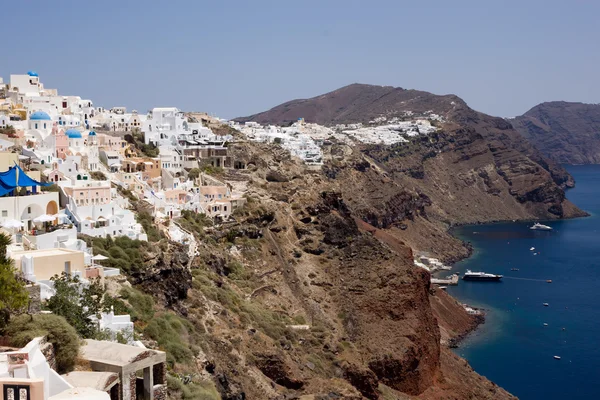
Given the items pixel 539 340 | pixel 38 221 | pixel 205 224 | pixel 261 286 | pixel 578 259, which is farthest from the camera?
pixel 578 259

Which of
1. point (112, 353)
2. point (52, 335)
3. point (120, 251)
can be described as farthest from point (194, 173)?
point (52, 335)

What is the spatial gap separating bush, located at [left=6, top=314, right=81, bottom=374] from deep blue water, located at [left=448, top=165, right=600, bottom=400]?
146 ft

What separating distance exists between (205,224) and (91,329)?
27328mm

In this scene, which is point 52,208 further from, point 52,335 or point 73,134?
point 52,335

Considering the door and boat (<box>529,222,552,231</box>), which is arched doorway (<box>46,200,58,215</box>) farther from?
boat (<box>529,222,552,231</box>)

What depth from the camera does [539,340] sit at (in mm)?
66625

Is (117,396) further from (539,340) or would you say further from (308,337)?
(539,340)

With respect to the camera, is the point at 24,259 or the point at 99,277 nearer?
the point at 24,259

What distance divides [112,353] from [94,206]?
1865cm

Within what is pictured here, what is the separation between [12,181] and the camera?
3088 cm

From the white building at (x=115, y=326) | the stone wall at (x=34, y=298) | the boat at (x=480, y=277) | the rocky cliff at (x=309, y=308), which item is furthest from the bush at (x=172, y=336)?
the boat at (x=480, y=277)

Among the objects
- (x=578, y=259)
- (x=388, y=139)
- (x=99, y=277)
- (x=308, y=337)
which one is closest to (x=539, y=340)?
(x=308, y=337)

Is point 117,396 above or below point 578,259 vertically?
above

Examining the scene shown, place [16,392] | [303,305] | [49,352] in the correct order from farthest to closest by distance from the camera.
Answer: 1. [303,305]
2. [49,352]
3. [16,392]
